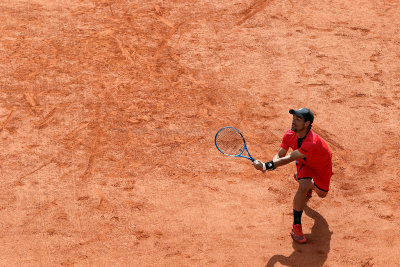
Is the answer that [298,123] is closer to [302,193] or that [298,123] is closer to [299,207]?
[302,193]

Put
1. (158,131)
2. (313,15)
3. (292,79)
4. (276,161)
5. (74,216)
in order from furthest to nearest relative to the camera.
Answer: (313,15)
(292,79)
(158,131)
(74,216)
(276,161)

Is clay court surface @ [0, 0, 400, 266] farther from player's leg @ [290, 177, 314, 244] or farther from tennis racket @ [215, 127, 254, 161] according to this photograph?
tennis racket @ [215, 127, 254, 161]

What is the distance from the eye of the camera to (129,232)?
724 cm

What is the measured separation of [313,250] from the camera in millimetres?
7031

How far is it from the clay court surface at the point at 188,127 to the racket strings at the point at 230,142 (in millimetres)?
772

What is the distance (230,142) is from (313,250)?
77.5 inches

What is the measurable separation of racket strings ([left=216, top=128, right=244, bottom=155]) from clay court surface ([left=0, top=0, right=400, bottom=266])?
2.53 ft

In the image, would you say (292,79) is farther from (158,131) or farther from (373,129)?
(158,131)

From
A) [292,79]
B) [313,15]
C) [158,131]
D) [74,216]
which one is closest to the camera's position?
[74,216]

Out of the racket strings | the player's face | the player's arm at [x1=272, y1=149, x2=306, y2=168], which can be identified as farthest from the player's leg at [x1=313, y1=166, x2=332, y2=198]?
the racket strings

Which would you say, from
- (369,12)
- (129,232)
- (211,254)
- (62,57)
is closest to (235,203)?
(211,254)

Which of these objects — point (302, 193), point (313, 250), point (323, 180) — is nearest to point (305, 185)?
point (302, 193)

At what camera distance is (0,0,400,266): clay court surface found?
7152mm

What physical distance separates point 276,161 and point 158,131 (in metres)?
3.04
